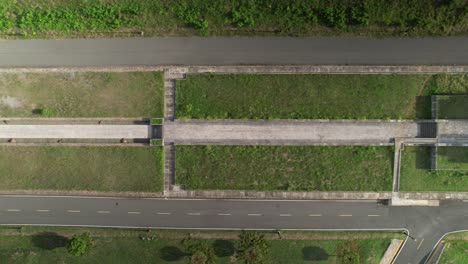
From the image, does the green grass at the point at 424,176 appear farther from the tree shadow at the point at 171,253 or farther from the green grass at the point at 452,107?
the tree shadow at the point at 171,253

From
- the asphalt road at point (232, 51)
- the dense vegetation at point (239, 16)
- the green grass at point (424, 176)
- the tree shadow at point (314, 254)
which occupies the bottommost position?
the tree shadow at point (314, 254)

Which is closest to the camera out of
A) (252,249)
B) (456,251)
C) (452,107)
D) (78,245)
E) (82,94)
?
(252,249)

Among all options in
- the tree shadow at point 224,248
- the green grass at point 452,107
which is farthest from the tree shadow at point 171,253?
the green grass at point 452,107

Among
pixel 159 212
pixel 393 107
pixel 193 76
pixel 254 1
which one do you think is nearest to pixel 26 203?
pixel 159 212

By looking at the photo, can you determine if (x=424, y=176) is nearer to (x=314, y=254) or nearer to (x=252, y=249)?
(x=314, y=254)

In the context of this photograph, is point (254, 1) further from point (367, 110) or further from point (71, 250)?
point (71, 250)

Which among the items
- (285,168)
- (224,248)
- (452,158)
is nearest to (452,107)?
(452,158)

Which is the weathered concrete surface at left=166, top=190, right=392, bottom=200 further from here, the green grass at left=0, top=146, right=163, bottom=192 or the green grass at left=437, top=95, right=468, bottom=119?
the green grass at left=437, top=95, right=468, bottom=119
